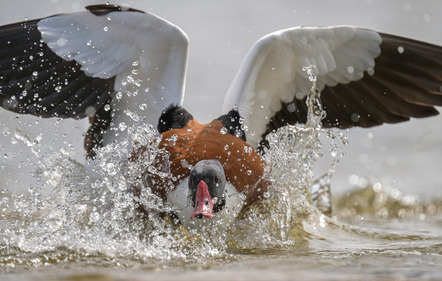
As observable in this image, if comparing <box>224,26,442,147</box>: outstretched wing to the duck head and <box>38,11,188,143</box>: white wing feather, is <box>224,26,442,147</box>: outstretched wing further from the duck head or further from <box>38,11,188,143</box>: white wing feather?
the duck head

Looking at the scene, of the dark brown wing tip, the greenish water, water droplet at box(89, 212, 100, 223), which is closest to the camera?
the greenish water

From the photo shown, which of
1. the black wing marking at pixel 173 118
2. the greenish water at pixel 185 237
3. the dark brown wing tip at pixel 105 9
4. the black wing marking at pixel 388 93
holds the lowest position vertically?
the greenish water at pixel 185 237

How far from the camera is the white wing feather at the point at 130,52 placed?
4.15 meters

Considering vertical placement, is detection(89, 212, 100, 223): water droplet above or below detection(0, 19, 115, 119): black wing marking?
below

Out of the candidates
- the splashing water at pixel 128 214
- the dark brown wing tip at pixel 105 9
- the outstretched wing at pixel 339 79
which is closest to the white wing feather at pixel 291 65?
the outstretched wing at pixel 339 79

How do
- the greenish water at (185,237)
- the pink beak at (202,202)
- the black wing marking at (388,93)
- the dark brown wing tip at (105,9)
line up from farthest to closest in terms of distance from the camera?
the black wing marking at (388,93)
the dark brown wing tip at (105,9)
the pink beak at (202,202)
the greenish water at (185,237)

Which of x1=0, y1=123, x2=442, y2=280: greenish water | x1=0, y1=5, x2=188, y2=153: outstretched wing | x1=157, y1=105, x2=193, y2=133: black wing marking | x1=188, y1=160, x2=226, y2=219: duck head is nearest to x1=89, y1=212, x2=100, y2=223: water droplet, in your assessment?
x1=0, y1=123, x2=442, y2=280: greenish water

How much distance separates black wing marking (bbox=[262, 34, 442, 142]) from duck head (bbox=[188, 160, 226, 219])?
145 cm

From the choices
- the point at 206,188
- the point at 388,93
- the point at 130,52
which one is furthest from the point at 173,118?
the point at 388,93

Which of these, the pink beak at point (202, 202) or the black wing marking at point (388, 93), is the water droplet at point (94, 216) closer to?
the pink beak at point (202, 202)

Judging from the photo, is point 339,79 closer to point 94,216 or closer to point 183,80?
point 183,80

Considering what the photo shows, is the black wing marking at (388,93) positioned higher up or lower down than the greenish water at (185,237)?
higher up

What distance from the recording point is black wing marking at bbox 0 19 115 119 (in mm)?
4379

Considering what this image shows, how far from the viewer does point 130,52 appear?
4.32 meters
